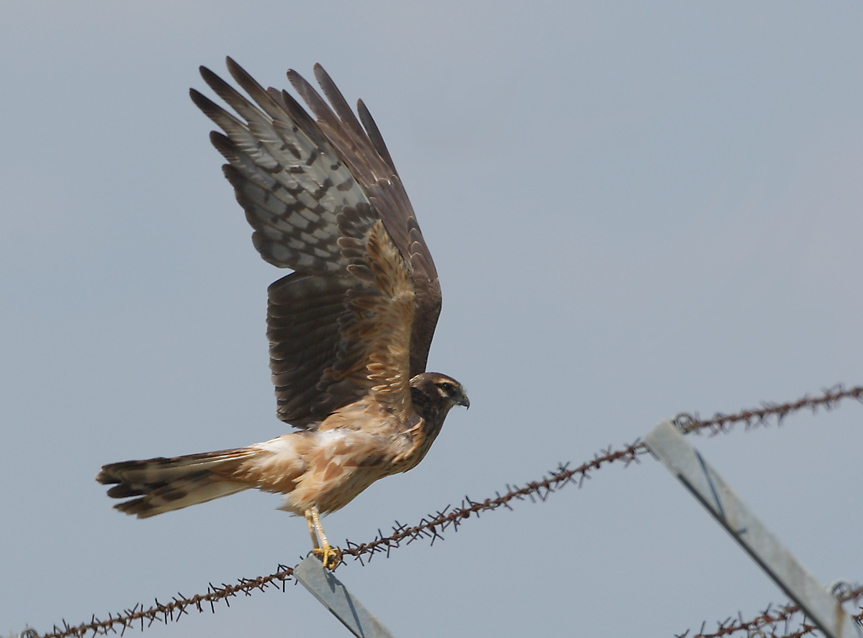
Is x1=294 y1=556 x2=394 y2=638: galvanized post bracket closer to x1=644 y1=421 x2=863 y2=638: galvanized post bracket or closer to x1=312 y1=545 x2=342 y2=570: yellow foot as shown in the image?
x1=312 y1=545 x2=342 y2=570: yellow foot

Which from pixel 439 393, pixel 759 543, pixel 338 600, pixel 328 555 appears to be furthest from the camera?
pixel 439 393

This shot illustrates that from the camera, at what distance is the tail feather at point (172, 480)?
5453 mm

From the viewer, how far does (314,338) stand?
588 cm

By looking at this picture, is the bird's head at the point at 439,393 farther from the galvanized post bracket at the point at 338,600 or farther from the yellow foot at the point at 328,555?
the galvanized post bracket at the point at 338,600

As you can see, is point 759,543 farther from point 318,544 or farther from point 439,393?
point 439,393

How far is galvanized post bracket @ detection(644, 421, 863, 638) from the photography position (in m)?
2.49

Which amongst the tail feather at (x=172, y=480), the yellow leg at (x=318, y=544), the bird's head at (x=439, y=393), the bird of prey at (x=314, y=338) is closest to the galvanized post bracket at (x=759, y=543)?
the yellow leg at (x=318, y=544)

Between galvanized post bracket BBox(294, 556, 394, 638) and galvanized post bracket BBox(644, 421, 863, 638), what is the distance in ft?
4.15

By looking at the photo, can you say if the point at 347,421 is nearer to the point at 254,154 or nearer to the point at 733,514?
the point at 254,154

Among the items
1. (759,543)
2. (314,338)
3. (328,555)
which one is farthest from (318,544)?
(759,543)

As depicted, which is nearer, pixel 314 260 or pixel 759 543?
pixel 759 543

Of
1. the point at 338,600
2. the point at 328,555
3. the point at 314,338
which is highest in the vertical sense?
the point at 314,338

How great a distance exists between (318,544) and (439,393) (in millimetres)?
1252

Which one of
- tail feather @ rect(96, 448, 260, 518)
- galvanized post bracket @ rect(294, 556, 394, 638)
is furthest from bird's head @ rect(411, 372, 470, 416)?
galvanized post bracket @ rect(294, 556, 394, 638)
